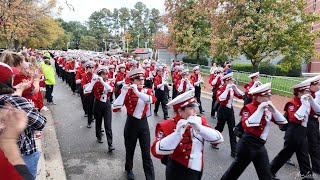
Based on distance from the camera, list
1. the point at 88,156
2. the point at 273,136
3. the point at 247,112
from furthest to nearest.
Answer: the point at 273,136 → the point at 88,156 → the point at 247,112

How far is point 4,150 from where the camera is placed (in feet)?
5.85

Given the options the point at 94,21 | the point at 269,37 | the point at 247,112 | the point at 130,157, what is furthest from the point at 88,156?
the point at 94,21

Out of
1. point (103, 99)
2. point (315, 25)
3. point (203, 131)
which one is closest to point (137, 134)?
point (103, 99)

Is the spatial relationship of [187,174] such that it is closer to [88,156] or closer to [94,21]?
[88,156]

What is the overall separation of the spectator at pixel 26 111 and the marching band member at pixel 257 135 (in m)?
2.99

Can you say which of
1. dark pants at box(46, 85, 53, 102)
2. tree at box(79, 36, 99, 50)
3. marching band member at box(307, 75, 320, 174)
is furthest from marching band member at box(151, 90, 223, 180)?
tree at box(79, 36, 99, 50)

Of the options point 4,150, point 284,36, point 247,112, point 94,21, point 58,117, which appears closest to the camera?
point 4,150

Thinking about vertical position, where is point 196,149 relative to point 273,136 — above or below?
above

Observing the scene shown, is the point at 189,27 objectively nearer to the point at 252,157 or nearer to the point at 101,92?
the point at 101,92

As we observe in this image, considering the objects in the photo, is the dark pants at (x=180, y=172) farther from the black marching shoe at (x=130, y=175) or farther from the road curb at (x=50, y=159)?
the road curb at (x=50, y=159)

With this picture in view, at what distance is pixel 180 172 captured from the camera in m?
3.45

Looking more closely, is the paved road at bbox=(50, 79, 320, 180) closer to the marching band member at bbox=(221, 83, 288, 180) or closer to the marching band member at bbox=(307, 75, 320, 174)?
the marching band member at bbox=(307, 75, 320, 174)

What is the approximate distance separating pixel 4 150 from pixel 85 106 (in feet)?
29.7

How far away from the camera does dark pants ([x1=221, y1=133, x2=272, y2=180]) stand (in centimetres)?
447
